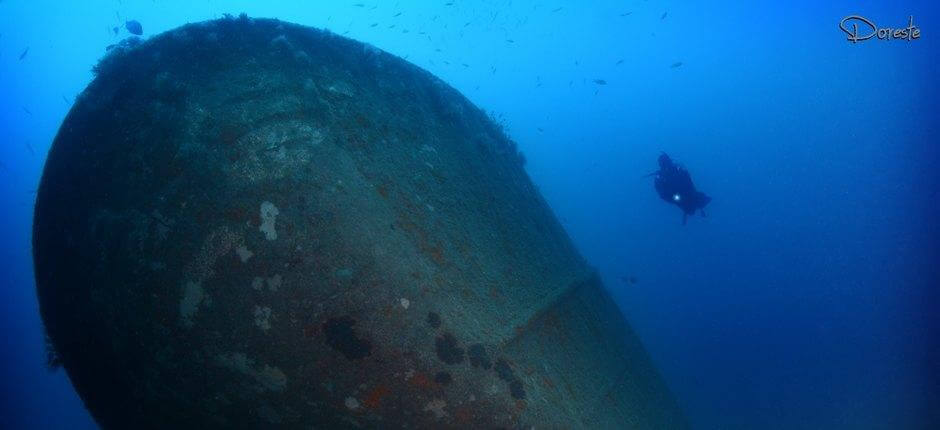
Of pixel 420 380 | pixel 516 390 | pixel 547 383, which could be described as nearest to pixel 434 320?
pixel 420 380

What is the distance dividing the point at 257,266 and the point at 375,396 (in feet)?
2.81

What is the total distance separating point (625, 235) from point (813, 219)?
38.5 feet

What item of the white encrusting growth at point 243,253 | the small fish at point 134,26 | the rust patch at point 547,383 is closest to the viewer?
the white encrusting growth at point 243,253

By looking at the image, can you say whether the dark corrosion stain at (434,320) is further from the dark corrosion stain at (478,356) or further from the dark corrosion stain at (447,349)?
the dark corrosion stain at (478,356)

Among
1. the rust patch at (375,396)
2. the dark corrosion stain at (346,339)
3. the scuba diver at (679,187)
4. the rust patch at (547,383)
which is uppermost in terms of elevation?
the scuba diver at (679,187)

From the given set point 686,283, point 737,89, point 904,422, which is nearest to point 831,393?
point 904,422

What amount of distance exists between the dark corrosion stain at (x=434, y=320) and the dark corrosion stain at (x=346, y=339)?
1.02 feet

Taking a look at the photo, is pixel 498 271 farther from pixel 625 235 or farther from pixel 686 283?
pixel 625 235

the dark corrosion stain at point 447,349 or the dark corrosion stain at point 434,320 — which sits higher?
the dark corrosion stain at point 434,320

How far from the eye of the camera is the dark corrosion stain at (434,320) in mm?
2193

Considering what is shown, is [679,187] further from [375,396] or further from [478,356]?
[375,396]

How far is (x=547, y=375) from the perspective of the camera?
8.45 feet

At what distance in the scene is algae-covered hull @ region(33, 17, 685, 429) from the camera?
2.12 meters

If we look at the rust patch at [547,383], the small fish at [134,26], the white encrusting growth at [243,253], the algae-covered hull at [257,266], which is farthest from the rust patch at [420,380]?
the small fish at [134,26]
